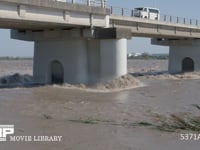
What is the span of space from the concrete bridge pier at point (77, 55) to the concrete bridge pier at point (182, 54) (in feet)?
71.4

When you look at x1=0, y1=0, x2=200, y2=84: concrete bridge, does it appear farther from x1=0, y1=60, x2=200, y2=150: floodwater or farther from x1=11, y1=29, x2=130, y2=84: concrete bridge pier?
x1=0, y1=60, x2=200, y2=150: floodwater

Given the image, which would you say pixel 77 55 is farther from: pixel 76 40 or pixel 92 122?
pixel 92 122

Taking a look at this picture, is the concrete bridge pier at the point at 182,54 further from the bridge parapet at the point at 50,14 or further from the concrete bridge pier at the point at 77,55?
the bridge parapet at the point at 50,14

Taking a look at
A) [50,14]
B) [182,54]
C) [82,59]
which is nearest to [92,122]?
[50,14]

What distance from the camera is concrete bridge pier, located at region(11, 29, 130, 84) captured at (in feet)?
103

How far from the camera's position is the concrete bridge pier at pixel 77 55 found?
3138 centimetres

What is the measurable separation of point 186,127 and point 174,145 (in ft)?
6.53

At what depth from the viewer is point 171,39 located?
53.8 metres

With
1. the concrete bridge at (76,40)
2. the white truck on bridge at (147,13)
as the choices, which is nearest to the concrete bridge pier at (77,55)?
the concrete bridge at (76,40)

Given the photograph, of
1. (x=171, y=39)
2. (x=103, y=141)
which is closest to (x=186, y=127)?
(x=103, y=141)

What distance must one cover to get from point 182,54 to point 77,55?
2414 cm

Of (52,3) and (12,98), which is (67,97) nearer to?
(12,98)

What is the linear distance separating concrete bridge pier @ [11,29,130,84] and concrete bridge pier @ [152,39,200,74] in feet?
71.4

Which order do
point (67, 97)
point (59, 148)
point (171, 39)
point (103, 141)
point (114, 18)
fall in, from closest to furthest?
point (59, 148) → point (103, 141) → point (67, 97) → point (114, 18) → point (171, 39)
